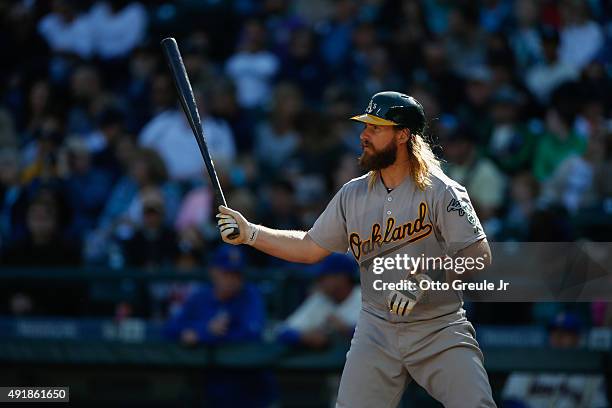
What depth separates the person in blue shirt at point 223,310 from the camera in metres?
7.77

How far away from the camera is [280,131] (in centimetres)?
1052

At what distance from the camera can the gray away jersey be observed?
→ 17.3 ft

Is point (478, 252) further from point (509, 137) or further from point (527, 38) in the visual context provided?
point (527, 38)

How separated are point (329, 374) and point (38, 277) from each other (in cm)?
257

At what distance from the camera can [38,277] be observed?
884 centimetres

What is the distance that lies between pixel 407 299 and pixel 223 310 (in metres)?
2.96

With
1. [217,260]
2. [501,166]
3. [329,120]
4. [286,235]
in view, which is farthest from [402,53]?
[286,235]

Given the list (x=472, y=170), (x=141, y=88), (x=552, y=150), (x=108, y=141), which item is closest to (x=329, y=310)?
(x=472, y=170)

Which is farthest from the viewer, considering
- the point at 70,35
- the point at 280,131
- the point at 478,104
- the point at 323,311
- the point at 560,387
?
the point at 70,35

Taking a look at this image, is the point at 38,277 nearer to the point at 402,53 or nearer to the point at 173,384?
the point at 173,384

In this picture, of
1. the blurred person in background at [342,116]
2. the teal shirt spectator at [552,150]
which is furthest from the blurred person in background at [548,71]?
the blurred person in background at [342,116]

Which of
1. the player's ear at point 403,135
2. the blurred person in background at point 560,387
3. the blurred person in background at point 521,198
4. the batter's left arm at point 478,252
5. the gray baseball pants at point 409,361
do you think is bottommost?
the blurred person in background at point 560,387

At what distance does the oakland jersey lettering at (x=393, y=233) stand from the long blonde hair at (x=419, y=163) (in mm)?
121

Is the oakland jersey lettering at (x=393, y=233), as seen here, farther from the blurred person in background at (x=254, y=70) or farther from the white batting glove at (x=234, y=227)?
the blurred person in background at (x=254, y=70)
